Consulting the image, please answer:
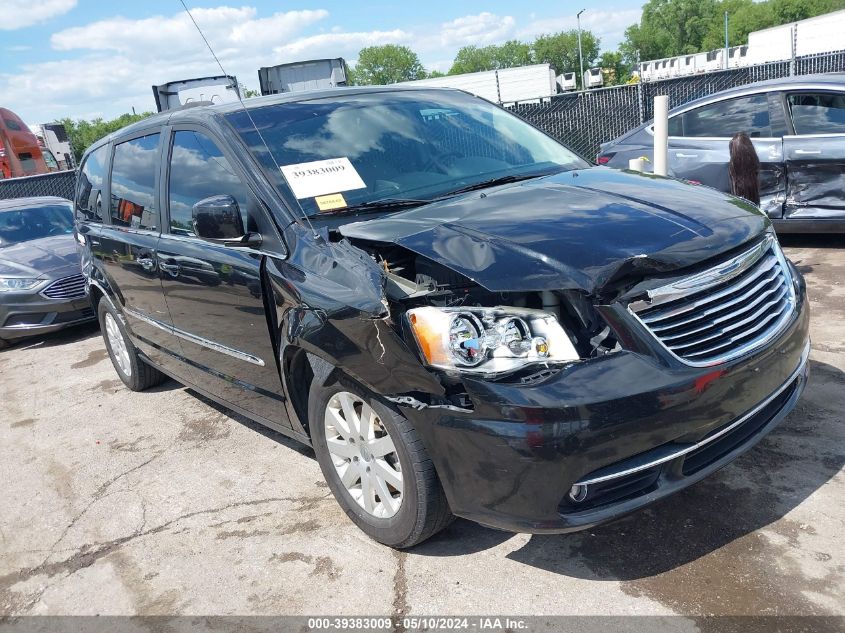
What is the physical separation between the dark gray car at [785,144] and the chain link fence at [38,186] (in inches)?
479

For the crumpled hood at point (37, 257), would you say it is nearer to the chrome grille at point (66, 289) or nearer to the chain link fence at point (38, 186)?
the chrome grille at point (66, 289)

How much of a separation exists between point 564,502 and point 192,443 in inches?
114

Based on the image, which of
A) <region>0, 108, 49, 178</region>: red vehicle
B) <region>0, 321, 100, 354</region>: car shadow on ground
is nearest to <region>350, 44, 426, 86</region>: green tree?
<region>0, 108, 49, 178</region>: red vehicle

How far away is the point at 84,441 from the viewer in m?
4.92

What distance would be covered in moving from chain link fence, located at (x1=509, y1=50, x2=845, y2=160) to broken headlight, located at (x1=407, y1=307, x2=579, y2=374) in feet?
37.2

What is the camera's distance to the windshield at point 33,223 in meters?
9.00

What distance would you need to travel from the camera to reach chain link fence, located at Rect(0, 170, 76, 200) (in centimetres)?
1484

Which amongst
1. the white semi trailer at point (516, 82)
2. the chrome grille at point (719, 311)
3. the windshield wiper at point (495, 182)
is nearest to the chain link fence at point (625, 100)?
the windshield wiper at point (495, 182)

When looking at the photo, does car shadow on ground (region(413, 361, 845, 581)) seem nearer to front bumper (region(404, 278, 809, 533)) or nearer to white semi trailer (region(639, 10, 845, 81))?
front bumper (region(404, 278, 809, 533))

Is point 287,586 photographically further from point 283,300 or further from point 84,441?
point 84,441

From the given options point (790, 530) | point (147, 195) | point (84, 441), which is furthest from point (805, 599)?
point (84, 441)

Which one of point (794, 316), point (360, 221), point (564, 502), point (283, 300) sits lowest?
point (564, 502)

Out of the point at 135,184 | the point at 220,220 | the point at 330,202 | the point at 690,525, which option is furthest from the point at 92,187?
the point at 690,525

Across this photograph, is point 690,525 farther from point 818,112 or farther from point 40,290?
point 40,290
